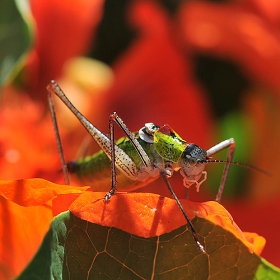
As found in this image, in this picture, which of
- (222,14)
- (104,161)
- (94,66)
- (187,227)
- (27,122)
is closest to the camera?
(187,227)

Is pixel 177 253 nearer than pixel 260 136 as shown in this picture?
Yes

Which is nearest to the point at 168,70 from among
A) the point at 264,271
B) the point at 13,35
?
the point at 13,35

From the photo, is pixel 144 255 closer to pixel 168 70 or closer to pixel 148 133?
pixel 148 133

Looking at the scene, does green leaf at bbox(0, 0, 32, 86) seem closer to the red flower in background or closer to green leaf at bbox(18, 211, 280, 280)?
the red flower in background

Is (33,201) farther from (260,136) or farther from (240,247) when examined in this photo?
(260,136)

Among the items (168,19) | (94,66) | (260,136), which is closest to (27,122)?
(94,66)

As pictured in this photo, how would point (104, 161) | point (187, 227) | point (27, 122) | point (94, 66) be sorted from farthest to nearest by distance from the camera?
1. point (94, 66)
2. point (27, 122)
3. point (104, 161)
4. point (187, 227)

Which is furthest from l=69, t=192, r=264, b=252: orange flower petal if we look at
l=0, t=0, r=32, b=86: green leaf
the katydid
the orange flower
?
l=0, t=0, r=32, b=86: green leaf

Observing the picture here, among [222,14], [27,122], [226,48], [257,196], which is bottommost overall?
[257,196]
